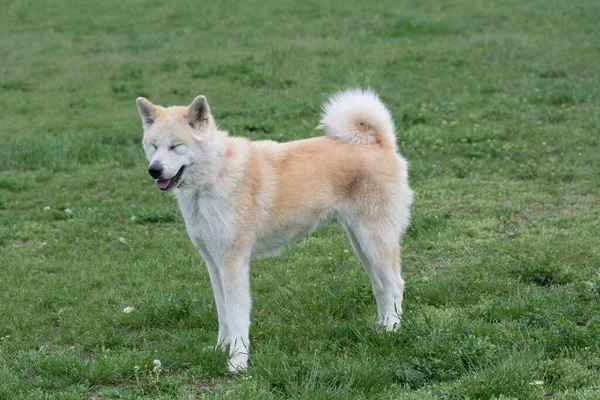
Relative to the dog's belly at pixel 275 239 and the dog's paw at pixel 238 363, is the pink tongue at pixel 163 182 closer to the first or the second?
the dog's belly at pixel 275 239

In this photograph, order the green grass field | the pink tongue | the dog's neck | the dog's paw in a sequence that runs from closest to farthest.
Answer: the green grass field < the dog's paw < the pink tongue < the dog's neck

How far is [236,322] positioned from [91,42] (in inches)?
523

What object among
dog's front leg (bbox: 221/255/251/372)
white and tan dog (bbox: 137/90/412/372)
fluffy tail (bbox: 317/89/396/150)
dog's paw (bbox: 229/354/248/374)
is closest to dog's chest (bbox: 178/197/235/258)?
white and tan dog (bbox: 137/90/412/372)

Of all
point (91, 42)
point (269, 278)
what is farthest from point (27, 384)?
point (91, 42)

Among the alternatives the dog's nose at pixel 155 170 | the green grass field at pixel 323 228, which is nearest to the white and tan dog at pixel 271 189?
the dog's nose at pixel 155 170

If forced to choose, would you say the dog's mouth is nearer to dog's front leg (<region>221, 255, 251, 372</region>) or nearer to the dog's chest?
the dog's chest

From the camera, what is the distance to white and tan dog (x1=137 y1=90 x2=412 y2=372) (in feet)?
16.4

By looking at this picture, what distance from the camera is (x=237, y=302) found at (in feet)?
16.5

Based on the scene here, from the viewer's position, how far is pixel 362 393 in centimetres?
436

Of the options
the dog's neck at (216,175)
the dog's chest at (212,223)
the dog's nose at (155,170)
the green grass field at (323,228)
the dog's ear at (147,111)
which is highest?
the dog's ear at (147,111)

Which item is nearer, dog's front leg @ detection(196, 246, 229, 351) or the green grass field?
the green grass field

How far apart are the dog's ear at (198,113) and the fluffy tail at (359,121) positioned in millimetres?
1072

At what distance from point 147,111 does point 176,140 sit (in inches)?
14.2

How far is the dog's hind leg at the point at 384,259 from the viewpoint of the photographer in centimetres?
542
